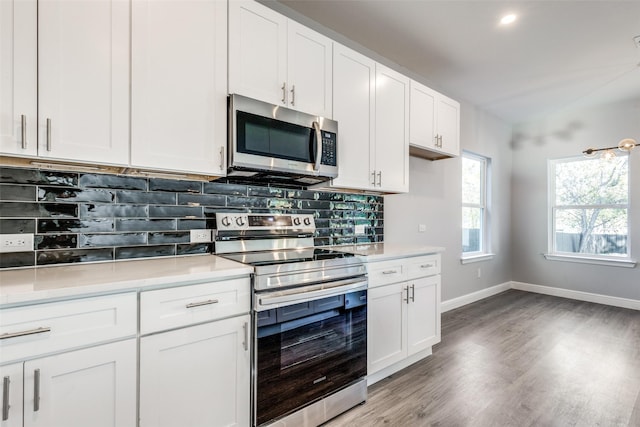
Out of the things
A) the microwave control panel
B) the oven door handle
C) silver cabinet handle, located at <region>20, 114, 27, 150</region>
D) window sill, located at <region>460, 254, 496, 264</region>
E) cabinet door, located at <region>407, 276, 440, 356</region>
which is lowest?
cabinet door, located at <region>407, 276, 440, 356</region>

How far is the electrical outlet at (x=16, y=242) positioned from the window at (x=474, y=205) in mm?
4507

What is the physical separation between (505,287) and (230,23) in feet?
A: 18.1

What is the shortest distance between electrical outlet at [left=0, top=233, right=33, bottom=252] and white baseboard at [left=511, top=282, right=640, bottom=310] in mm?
6176

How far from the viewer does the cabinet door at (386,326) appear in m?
2.19

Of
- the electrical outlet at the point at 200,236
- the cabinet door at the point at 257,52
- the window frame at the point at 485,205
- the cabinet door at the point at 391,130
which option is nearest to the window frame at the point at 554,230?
the window frame at the point at 485,205

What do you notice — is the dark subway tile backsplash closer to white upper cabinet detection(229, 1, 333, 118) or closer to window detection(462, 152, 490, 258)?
white upper cabinet detection(229, 1, 333, 118)

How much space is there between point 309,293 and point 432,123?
2191 mm

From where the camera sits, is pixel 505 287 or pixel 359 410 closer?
pixel 359 410

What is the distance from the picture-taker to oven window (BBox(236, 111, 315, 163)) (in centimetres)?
185

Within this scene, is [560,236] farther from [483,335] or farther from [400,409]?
[400,409]

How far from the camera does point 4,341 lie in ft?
3.41

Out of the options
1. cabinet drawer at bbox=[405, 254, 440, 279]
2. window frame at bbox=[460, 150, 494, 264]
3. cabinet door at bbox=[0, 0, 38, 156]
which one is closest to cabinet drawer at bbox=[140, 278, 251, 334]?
cabinet door at bbox=[0, 0, 38, 156]

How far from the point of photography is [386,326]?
2.30m

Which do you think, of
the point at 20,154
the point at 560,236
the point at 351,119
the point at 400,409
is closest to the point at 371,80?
the point at 351,119
